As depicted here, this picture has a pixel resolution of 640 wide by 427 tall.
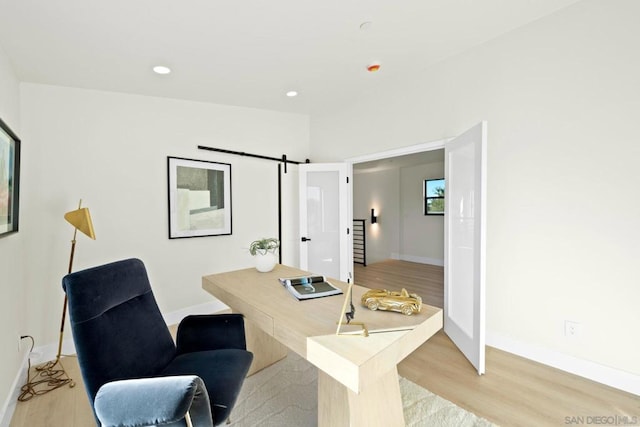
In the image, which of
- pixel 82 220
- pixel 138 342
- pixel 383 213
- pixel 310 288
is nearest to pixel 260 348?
pixel 310 288

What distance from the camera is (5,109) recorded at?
6.82 feet

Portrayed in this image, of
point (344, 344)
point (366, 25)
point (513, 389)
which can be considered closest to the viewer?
point (344, 344)

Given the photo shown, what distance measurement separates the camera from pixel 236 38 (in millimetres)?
2229

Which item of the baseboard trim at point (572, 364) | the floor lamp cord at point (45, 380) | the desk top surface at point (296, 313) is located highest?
the desk top surface at point (296, 313)

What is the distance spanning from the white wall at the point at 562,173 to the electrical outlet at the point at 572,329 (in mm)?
29

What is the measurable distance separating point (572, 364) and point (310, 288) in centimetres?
204

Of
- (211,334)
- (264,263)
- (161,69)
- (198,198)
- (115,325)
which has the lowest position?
(211,334)

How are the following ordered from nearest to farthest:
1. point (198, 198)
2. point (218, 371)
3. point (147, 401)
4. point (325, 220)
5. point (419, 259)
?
point (147, 401) → point (218, 371) → point (198, 198) → point (325, 220) → point (419, 259)

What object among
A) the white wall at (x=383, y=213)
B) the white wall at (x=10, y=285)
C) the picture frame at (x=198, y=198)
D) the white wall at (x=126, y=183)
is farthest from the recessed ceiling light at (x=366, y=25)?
the white wall at (x=383, y=213)

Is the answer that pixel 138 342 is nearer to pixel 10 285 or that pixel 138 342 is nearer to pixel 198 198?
pixel 10 285

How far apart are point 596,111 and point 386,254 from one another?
18.6 feet

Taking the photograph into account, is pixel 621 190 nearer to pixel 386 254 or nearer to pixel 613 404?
pixel 613 404

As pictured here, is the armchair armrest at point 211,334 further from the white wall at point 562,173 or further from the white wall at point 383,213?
the white wall at point 383,213

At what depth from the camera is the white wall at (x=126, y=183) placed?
262cm
